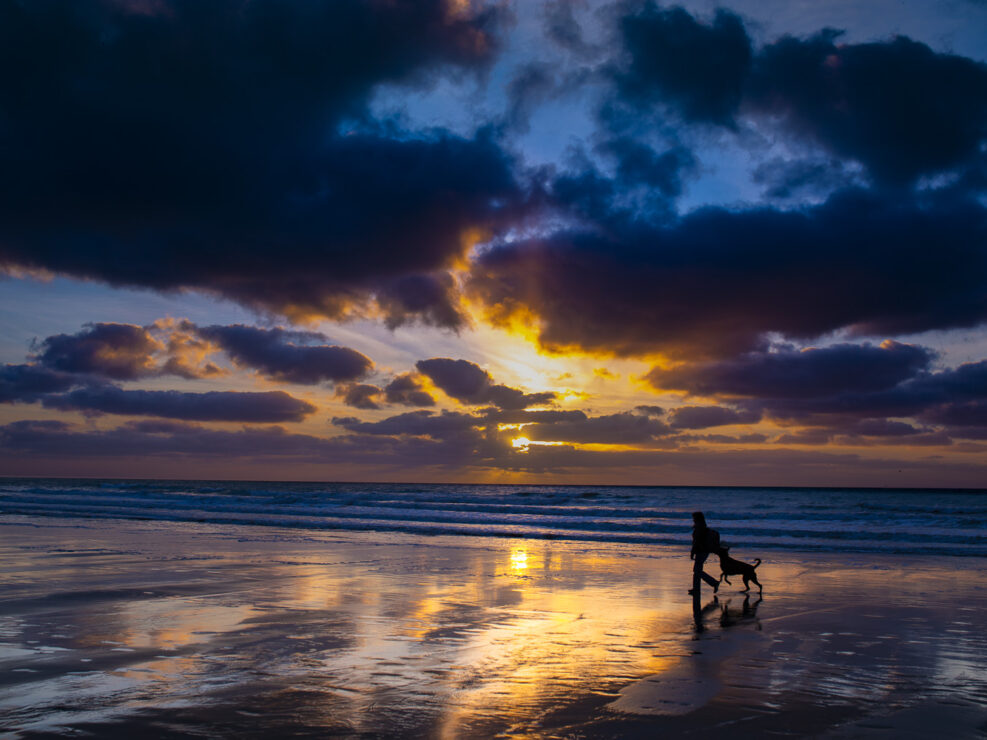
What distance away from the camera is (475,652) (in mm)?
Result: 8688

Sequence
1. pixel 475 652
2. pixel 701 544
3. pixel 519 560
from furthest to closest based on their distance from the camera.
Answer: pixel 519 560 → pixel 701 544 → pixel 475 652

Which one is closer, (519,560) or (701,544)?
(701,544)

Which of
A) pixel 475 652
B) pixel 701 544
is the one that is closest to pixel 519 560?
pixel 701 544

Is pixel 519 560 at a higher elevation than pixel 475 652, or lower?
lower

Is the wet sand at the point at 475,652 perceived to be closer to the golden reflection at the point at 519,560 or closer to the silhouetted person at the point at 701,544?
the golden reflection at the point at 519,560

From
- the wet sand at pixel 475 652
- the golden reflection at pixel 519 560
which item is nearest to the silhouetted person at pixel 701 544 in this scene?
the wet sand at pixel 475 652

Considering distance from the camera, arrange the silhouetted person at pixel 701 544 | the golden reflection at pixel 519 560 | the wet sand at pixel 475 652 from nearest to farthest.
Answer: the wet sand at pixel 475 652
the silhouetted person at pixel 701 544
the golden reflection at pixel 519 560

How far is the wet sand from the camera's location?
619cm

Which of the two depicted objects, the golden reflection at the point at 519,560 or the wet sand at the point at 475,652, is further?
the golden reflection at the point at 519,560

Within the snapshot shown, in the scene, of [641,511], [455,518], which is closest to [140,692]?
[455,518]

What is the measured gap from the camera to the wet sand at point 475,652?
6191mm

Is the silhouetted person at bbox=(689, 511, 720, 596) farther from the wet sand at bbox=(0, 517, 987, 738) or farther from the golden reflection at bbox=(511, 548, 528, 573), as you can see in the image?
the golden reflection at bbox=(511, 548, 528, 573)

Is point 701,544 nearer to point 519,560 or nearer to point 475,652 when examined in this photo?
point 475,652

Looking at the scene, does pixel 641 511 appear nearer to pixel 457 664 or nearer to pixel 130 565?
pixel 130 565
